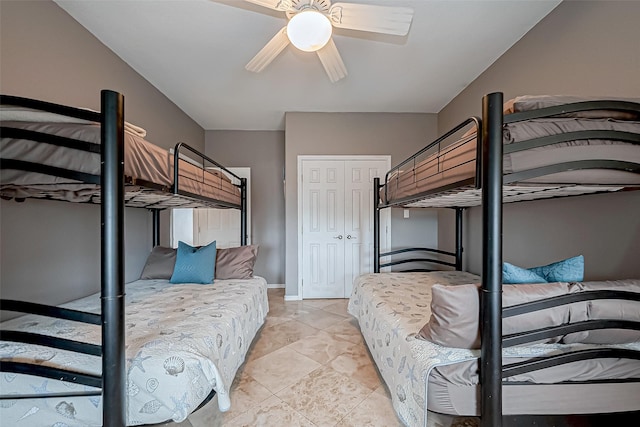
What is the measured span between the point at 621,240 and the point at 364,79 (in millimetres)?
2389

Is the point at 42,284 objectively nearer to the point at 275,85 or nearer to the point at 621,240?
the point at 275,85

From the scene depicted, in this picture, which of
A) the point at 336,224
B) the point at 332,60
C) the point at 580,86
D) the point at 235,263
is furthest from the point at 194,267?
the point at 580,86

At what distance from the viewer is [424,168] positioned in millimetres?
1965

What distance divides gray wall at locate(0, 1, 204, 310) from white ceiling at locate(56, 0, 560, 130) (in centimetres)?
17

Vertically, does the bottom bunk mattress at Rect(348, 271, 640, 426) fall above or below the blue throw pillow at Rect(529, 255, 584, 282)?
below

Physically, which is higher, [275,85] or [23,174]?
[275,85]

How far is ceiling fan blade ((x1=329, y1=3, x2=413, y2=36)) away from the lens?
153 cm

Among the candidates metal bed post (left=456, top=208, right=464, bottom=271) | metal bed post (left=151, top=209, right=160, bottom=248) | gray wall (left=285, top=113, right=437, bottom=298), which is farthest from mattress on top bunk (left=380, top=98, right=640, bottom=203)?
metal bed post (left=151, top=209, right=160, bottom=248)

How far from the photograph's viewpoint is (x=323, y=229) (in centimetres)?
387

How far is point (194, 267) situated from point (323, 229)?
1787 mm

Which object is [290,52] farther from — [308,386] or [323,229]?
[308,386]

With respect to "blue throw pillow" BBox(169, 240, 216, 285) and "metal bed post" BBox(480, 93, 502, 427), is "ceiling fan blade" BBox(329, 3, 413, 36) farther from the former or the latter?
"blue throw pillow" BBox(169, 240, 216, 285)


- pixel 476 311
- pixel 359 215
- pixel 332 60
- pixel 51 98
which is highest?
pixel 332 60

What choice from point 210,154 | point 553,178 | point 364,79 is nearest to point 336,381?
point 553,178
